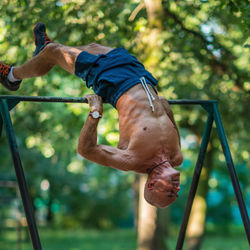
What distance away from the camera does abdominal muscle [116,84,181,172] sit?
11.3ft

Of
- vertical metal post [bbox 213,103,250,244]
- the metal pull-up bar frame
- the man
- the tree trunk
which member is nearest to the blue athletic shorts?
the man

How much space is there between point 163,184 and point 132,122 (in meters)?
0.58

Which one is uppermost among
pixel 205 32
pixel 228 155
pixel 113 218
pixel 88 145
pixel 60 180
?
pixel 88 145

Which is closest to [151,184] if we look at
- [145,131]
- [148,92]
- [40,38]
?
[145,131]

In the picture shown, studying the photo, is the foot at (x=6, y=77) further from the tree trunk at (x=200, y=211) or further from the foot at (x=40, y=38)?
the tree trunk at (x=200, y=211)

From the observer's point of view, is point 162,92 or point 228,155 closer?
point 228,155

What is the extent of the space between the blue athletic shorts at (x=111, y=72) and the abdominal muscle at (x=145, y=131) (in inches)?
4.1

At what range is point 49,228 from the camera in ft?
71.6

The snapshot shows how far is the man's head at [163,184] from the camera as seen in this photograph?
3.45 m

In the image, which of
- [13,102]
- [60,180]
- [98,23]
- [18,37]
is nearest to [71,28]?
[98,23]

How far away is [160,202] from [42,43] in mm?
2020

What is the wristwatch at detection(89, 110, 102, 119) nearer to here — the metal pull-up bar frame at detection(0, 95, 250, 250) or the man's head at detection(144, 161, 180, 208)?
the metal pull-up bar frame at detection(0, 95, 250, 250)

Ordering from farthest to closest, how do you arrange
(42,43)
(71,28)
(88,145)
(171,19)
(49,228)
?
(49,228), (171,19), (71,28), (42,43), (88,145)

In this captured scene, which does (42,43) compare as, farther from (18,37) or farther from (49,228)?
(49,228)
